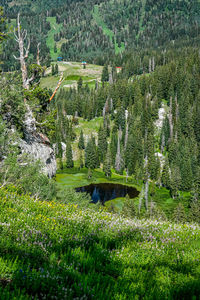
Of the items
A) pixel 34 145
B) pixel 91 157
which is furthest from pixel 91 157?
pixel 34 145

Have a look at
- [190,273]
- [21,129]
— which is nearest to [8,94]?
[21,129]

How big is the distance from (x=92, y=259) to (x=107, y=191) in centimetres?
11112

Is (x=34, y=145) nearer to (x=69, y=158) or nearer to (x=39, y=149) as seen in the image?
(x=39, y=149)

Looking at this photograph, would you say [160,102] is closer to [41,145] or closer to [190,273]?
[41,145]

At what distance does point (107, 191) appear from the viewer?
114m

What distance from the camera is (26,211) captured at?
7133mm

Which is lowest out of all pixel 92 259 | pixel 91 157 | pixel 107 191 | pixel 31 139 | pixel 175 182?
pixel 175 182

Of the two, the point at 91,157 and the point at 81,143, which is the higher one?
the point at 81,143

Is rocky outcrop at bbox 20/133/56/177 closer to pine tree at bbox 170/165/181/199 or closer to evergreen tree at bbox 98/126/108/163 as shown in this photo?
pine tree at bbox 170/165/181/199

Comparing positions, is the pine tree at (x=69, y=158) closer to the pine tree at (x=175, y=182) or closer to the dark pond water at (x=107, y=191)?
the dark pond water at (x=107, y=191)

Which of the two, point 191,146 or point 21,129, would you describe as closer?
point 21,129

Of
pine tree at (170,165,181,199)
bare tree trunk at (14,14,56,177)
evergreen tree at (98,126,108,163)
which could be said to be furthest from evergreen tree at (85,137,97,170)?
→ bare tree trunk at (14,14,56,177)

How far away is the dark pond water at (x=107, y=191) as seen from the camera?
105m

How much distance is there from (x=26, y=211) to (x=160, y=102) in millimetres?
200140
